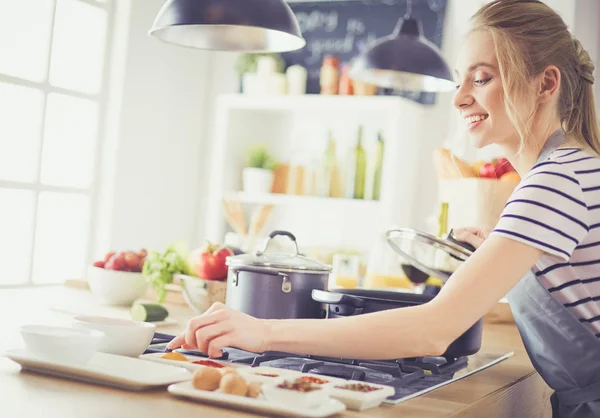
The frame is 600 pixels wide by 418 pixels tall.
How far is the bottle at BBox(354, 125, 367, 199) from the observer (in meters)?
4.77

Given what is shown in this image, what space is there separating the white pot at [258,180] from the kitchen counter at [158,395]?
9.93 ft

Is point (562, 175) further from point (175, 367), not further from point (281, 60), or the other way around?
point (281, 60)

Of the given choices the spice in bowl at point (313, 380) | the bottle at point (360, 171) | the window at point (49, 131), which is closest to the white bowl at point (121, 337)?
the spice in bowl at point (313, 380)

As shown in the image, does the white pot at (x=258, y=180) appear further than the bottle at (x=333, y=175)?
Yes

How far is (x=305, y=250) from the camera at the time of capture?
4812mm

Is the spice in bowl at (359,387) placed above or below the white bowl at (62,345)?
below

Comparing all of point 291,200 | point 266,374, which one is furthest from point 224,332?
point 291,200

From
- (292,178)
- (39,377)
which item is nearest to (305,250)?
(292,178)

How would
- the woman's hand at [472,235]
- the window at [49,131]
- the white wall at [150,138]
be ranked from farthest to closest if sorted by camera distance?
the white wall at [150,138]
the window at [49,131]
the woman's hand at [472,235]

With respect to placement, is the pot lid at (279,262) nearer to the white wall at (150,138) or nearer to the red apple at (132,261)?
the red apple at (132,261)

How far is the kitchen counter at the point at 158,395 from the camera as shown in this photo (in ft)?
3.24

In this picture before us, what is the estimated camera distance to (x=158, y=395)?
110 cm

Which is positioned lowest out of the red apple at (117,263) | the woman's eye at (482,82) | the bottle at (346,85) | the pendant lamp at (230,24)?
the red apple at (117,263)

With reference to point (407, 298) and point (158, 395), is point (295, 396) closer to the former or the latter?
point (158, 395)
